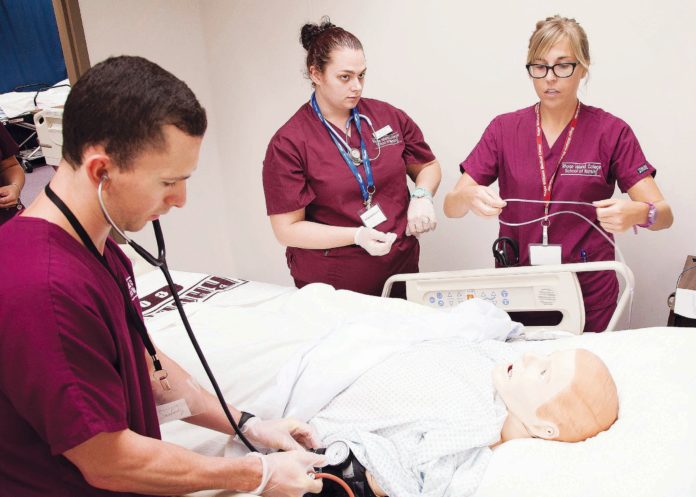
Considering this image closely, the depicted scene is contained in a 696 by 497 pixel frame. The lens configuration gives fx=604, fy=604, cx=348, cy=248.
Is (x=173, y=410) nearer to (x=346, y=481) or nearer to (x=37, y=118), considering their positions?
(x=346, y=481)

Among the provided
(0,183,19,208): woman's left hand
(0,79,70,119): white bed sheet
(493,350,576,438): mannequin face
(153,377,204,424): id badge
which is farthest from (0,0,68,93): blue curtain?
(493,350,576,438): mannequin face

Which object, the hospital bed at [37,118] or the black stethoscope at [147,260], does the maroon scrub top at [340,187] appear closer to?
the black stethoscope at [147,260]

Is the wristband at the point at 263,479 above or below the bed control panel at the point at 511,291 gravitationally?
below

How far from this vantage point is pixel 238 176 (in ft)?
11.7

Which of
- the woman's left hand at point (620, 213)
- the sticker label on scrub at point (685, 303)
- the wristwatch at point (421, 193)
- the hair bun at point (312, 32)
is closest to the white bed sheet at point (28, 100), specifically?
the hair bun at point (312, 32)

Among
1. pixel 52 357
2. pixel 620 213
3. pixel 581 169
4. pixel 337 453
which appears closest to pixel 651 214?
pixel 620 213

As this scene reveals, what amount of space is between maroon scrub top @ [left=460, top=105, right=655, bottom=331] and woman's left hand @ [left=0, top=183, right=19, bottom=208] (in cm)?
162

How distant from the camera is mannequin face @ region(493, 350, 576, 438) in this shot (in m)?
1.33

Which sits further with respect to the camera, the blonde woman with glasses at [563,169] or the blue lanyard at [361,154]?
the blue lanyard at [361,154]

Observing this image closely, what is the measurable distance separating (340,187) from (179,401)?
41.6 inches

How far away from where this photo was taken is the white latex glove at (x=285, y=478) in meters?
1.13

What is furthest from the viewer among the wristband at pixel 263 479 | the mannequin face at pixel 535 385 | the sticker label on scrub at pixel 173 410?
the mannequin face at pixel 535 385

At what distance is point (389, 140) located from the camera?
219 cm

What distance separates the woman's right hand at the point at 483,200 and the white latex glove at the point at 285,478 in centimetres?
102
